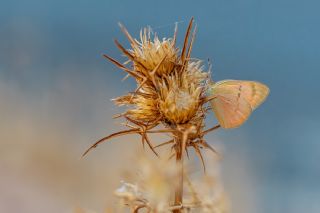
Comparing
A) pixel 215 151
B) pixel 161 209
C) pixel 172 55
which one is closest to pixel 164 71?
pixel 172 55

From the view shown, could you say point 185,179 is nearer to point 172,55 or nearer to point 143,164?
point 143,164

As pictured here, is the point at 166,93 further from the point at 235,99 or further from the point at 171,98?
the point at 235,99

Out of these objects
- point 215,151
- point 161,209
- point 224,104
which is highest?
point 224,104

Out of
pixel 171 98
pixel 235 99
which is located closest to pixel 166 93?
pixel 171 98

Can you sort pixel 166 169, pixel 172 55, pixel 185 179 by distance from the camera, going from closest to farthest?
pixel 166 169
pixel 185 179
pixel 172 55
